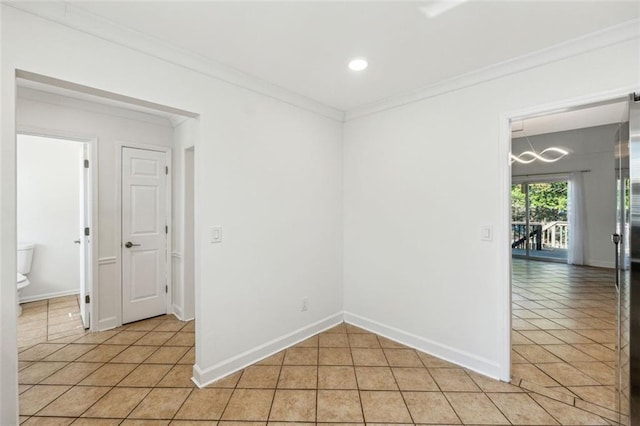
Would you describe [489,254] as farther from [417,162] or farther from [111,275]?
[111,275]

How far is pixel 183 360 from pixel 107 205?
1.93 meters

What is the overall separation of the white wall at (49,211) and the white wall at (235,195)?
1.98 metres

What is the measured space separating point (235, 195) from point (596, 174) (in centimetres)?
745

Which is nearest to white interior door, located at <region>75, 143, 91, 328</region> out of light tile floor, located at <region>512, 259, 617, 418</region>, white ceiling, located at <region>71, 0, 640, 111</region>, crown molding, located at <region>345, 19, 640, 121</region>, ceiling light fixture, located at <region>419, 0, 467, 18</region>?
white ceiling, located at <region>71, 0, 640, 111</region>

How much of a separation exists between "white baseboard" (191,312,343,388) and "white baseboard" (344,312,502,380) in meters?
0.32

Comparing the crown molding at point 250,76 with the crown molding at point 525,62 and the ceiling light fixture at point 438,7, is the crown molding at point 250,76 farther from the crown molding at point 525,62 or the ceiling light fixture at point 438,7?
the ceiling light fixture at point 438,7

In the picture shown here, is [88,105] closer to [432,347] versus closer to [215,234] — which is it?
[215,234]

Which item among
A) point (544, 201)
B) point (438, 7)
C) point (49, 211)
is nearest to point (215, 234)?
point (438, 7)

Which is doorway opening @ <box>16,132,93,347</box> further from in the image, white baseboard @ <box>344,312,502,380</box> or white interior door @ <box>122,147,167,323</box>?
white baseboard @ <box>344,312,502,380</box>

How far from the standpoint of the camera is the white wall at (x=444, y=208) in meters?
2.12

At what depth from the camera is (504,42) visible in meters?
1.91

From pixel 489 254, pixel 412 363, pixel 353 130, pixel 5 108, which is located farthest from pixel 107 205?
pixel 489 254

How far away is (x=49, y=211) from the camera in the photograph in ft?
14.0

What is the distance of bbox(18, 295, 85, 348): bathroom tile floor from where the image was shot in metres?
2.97
